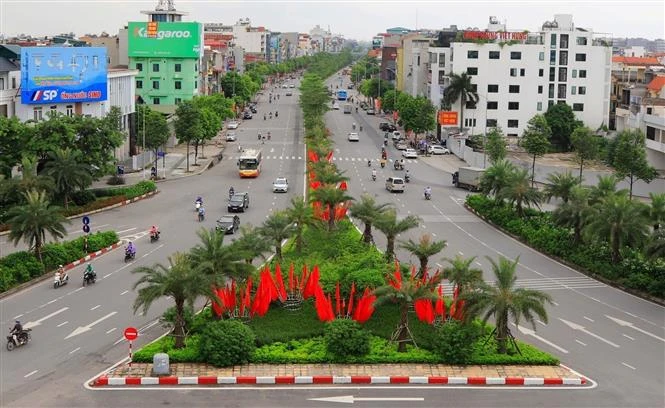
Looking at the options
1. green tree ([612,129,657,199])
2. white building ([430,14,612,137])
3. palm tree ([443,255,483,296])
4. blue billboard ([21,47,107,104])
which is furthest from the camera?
white building ([430,14,612,137])

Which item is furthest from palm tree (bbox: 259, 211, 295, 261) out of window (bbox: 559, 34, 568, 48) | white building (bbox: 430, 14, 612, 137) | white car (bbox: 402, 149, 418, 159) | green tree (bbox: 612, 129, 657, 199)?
window (bbox: 559, 34, 568, 48)

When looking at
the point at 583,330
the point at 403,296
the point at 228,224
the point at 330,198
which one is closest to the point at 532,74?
the point at 228,224

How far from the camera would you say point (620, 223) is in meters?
36.6

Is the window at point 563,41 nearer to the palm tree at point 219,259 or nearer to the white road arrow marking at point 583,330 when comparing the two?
the white road arrow marking at point 583,330

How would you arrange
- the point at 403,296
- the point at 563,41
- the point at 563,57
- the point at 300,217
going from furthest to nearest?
the point at 563,57 < the point at 563,41 < the point at 300,217 < the point at 403,296

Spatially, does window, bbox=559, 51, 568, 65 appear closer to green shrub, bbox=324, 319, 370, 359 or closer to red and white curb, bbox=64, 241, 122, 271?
red and white curb, bbox=64, 241, 122, 271

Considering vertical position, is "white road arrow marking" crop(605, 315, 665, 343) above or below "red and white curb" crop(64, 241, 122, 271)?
below

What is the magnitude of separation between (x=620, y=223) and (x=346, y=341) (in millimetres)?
15593

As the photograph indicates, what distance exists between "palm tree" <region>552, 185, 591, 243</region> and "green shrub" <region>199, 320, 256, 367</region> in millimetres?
19425

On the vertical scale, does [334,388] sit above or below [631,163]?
below

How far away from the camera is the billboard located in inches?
3762

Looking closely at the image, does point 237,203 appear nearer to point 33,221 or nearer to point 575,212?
point 33,221

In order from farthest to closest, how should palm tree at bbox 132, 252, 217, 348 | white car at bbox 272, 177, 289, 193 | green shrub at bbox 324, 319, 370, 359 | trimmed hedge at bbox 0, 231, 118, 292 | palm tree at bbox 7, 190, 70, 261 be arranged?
1. white car at bbox 272, 177, 289, 193
2. palm tree at bbox 7, 190, 70, 261
3. trimmed hedge at bbox 0, 231, 118, 292
4. green shrub at bbox 324, 319, 370, 359
5. palm tree at bbox 132, 252, 217, 348

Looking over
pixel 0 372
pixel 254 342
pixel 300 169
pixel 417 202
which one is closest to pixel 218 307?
pixel 254 342
